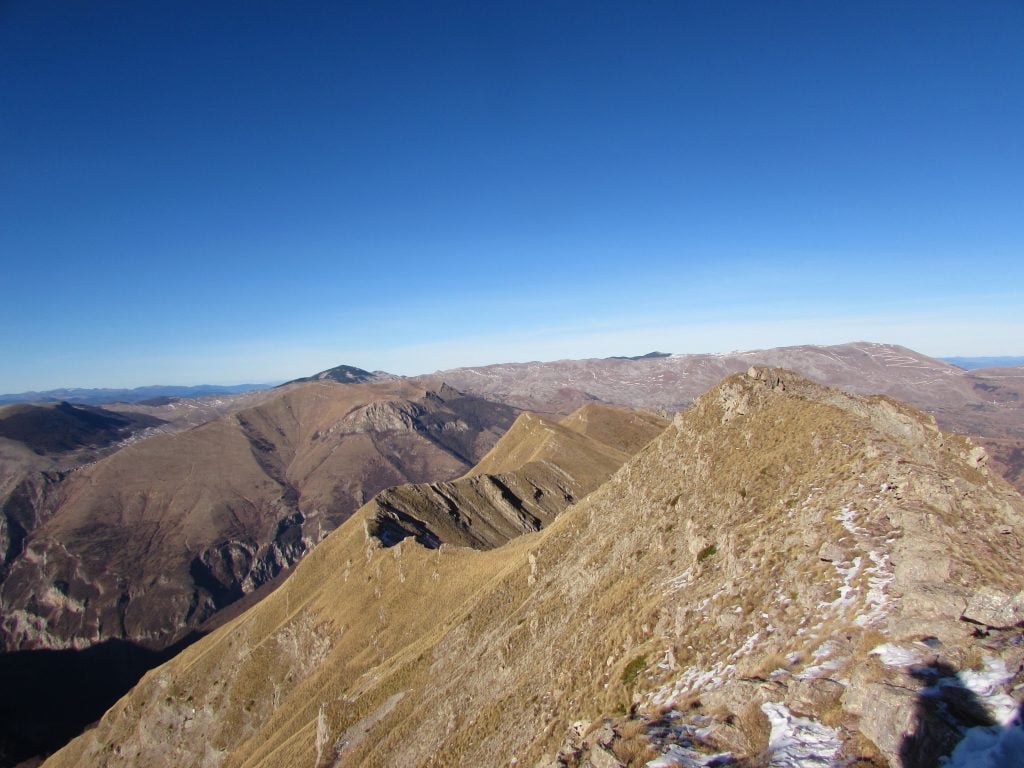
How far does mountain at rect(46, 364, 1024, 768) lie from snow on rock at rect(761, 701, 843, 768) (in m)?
0.08

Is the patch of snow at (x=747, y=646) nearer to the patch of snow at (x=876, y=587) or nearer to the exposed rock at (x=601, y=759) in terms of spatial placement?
the patch of snow at (x=876, y=587)

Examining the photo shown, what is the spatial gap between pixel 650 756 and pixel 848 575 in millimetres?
13178

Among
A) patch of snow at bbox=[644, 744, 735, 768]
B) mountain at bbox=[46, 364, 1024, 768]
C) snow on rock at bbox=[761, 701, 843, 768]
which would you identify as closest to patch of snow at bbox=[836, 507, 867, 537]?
mountain at bbox=[46, 364, 1024, 768]

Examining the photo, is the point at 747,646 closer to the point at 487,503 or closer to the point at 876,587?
the point at 876,587

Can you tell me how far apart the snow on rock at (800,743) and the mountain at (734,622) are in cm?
8

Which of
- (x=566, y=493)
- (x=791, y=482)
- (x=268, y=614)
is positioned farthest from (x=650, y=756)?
(x=566, y=493)

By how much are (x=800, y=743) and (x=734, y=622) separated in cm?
915

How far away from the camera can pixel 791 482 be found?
3738 cm

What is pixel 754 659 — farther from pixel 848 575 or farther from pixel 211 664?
pixel 211 664

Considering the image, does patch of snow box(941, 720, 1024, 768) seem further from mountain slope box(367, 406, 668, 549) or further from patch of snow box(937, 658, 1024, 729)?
mountain slope box(367, 406, 668, 549)

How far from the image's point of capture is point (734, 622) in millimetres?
26625

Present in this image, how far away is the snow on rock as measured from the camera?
16828 mm

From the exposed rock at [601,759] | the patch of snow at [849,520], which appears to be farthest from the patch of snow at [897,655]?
the exposed rock at [601,759]

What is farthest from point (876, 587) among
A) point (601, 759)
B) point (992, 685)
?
point (601, 759)
